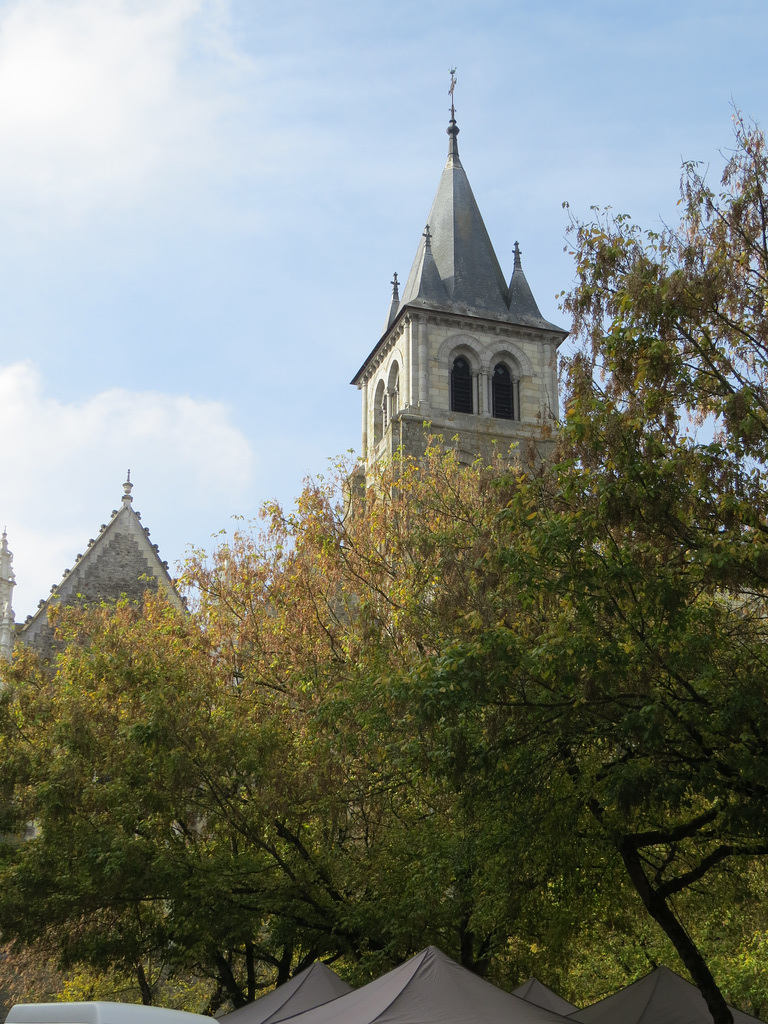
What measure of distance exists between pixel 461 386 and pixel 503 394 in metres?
1.87

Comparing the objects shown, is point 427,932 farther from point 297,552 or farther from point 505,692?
point 297,552

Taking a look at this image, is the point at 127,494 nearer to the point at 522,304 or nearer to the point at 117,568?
the point at 117,568

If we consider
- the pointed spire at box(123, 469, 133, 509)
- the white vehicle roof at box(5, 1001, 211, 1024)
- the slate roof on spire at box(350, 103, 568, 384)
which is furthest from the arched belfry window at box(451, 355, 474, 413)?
the white vehicle roof at box(5, 1001, 211, 1024)

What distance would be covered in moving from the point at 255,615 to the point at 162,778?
426cm

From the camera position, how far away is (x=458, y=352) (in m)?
45.0

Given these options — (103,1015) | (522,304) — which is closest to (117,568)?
(522,304)

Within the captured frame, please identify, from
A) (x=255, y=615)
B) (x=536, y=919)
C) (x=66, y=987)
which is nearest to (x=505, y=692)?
(x=536, y=919)

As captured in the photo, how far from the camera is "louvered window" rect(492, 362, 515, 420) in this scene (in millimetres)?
44844

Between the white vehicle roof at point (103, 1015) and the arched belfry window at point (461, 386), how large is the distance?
37083mm

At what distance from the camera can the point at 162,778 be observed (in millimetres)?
15211

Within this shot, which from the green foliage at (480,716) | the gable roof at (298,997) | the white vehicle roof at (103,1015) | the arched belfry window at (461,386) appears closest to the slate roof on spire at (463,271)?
the arched belfry window at (461,386)

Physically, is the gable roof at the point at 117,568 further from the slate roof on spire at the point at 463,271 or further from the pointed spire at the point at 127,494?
the slate roof on spire at the point at 463,271

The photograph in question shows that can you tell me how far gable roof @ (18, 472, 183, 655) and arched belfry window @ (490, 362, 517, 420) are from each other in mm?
15682

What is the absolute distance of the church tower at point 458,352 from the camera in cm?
4281
